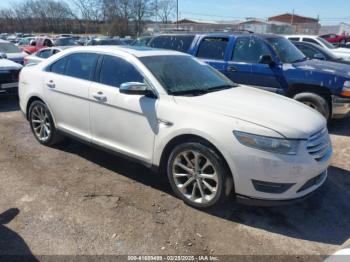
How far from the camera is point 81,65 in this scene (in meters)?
4.43

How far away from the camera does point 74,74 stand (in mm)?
4461

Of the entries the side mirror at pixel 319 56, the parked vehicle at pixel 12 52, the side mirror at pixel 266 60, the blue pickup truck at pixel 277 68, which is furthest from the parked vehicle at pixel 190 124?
the parked vehicle at pixel 12 52

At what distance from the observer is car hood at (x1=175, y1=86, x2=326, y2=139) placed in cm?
306

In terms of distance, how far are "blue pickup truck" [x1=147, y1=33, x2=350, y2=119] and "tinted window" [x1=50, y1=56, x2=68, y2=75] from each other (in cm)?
341

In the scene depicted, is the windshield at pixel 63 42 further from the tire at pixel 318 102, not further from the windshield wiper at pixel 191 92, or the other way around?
the windshield wiper at pixel 191 92

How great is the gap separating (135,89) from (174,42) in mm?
4552

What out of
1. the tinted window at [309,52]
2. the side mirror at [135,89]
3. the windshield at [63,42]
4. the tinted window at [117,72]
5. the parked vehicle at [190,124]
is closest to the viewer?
the parked vehicle at [190,124]

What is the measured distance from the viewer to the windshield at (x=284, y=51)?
6.60 meters

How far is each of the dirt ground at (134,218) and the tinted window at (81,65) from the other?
126cm

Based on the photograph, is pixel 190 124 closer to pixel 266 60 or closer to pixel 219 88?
pixel 219 88

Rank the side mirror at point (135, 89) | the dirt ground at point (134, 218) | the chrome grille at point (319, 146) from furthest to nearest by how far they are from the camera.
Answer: the side mirror at point (135, 89)
the chrome grille at point (319, 146)
the dirt ground at point (134, 218)

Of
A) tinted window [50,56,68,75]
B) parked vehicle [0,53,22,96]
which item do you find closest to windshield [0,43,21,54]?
parked vehicle [0,53,22,96]

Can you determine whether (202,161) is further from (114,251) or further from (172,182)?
(114,251)

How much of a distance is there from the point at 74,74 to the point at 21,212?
6.52 feet
